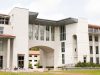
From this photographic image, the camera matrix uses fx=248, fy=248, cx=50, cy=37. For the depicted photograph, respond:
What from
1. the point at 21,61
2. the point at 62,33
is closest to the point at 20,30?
the point at 21,61

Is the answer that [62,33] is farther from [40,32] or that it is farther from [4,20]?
[4,20]

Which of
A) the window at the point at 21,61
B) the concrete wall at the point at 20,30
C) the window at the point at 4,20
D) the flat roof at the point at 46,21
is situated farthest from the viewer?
the flat roof at the point at 46,21

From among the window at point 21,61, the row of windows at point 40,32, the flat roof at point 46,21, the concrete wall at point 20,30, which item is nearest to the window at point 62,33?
the flat roof at point 46,21

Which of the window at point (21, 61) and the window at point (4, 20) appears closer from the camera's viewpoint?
the window at point (21, 61)

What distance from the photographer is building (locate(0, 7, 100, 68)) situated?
156 feet

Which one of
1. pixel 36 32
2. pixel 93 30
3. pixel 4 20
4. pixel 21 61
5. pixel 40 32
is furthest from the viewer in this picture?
pixel 93 30

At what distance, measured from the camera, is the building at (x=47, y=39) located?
47.5m

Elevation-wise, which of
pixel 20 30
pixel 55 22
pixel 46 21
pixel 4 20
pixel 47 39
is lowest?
pixel 47 39

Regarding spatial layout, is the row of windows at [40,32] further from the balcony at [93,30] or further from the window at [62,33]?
the balcony at [93,30]

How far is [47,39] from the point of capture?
56.6m

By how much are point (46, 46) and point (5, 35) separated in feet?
41.9

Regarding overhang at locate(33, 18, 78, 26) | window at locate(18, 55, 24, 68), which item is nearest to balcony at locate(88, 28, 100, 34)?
overhang at locate(33, 18, 78, 26)

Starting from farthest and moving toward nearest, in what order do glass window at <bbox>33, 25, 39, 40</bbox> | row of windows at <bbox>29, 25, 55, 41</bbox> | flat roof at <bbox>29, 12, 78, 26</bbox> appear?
glass window at <bbox>33, 25, 39, 40</bbox> < row of windows at <bbox>29, 25, 55, 41</bbox> < flat roof at <bbox>29, 12, 78, 26</bbox>

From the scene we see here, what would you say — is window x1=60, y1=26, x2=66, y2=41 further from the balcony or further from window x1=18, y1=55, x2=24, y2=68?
window x1=18, y1=55, x2=24, y2=68
